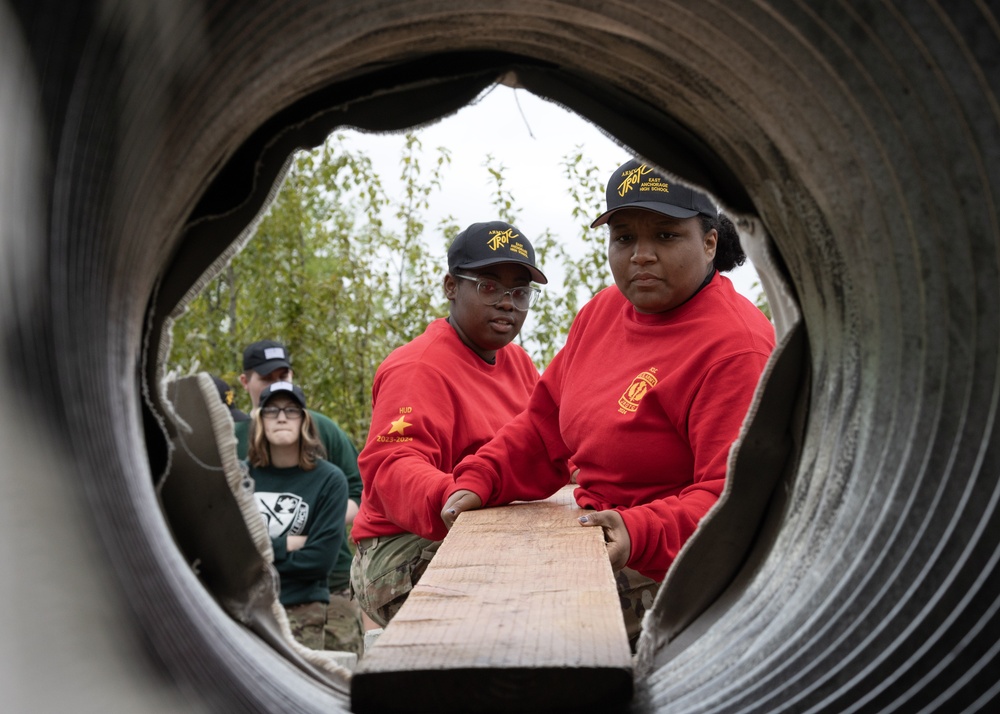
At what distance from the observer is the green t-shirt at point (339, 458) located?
4988 mm

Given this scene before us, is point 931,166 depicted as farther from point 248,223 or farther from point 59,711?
point 59,711

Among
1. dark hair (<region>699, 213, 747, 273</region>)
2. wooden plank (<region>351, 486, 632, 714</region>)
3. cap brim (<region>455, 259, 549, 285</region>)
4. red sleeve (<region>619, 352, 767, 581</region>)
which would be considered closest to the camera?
wooden plank (<region>351, 486, 632, 714</region>)

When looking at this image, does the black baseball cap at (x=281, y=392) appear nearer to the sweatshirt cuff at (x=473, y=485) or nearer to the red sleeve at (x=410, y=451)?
the red sleeve at (x=410, y=451)

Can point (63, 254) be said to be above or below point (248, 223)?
below

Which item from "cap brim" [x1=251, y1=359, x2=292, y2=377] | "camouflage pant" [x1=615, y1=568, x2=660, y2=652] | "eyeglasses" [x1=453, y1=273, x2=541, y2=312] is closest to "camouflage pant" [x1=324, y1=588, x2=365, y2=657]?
"cap brim" [x1=251, y1=359, x2=292, y2=377]

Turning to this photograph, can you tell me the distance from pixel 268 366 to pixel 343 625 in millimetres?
1508

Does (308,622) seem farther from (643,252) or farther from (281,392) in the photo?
(643,252)

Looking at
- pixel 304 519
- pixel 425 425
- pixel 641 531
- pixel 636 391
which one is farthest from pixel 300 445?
pixel 641 531

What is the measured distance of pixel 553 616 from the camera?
1.70 m

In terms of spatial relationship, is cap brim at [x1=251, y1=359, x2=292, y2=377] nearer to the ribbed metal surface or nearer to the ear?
the ear

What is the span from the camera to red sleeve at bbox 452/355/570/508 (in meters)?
2.95

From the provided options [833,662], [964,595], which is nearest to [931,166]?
[964,595]

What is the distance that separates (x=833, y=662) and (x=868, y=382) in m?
0.44

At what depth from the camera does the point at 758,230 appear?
6.03ft
